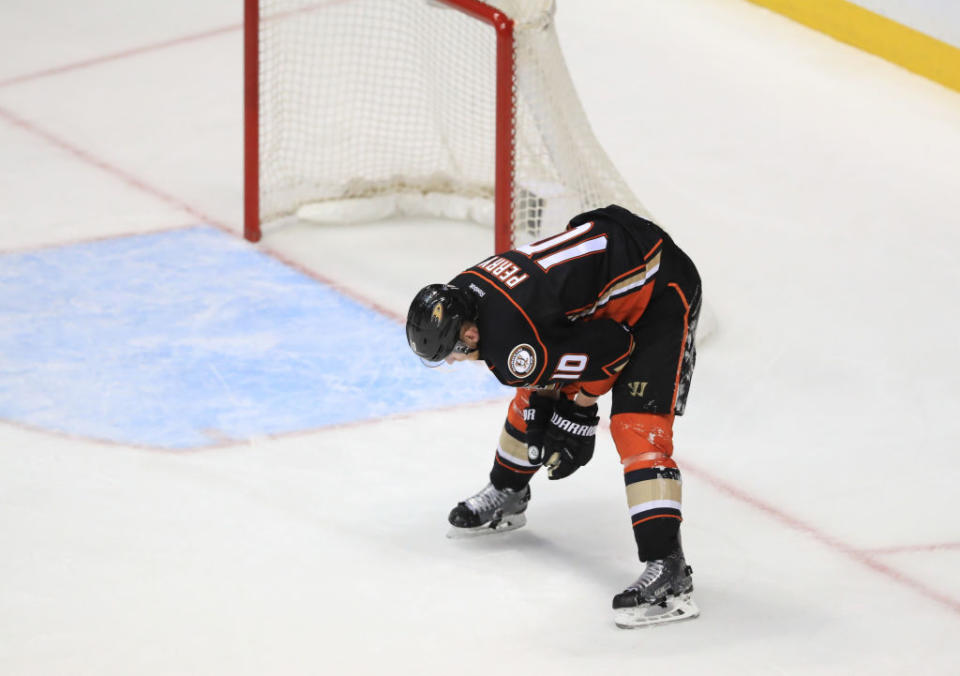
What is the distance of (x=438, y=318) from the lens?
11.6 ft

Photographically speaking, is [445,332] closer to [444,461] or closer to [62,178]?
[444,461]

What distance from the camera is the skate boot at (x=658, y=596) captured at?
12.3 feet

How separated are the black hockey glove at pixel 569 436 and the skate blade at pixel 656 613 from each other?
0.37 metres

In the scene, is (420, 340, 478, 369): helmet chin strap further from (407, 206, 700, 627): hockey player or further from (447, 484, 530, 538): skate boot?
(447, 484, 530, 538): skate boot

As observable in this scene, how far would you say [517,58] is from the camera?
18.6 ft

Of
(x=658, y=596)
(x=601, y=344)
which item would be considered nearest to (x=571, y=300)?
(x=601, y=344)

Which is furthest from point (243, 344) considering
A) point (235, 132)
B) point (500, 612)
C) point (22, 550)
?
point (235, 132)

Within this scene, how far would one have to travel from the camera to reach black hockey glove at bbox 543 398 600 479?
3.87 meters

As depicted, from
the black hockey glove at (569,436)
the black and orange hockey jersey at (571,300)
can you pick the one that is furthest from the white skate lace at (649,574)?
the black and orange hockey jersey at (571,300)

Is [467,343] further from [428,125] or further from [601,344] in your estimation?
[428,125]

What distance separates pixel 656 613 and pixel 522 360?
0.72 metres

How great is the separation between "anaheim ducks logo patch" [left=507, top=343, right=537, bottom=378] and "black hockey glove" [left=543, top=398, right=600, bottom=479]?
0.36 metres

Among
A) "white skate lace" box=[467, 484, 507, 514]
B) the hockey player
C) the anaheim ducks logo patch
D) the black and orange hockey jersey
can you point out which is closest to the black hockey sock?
the hockey player

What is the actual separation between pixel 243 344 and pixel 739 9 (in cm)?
470
